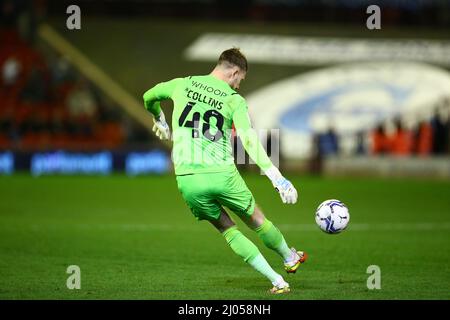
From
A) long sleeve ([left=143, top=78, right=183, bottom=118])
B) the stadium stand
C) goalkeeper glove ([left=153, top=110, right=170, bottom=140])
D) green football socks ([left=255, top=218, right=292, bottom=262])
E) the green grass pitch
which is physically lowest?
the green grass pitch

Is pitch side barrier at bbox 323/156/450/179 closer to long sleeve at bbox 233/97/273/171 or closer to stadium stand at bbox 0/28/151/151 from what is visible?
stadium stand at bbox 0/28/151/151

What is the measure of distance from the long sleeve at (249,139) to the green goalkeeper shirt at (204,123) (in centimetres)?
3

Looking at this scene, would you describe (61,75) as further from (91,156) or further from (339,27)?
(339,27)

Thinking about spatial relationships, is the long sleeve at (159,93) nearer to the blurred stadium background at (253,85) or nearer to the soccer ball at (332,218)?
the soccer ball at (332,218)

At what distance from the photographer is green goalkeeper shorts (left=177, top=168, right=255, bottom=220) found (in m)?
8.04

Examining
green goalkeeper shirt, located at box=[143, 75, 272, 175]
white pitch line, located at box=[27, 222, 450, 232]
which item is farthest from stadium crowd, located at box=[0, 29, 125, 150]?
green goalkeeper shirt, located at box=[143, 75, 272, 175]

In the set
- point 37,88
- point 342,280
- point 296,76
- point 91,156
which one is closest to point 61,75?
point 37,88

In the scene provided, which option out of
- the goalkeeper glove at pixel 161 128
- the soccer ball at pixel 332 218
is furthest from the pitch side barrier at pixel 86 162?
the soccer ball at pixel 332 218

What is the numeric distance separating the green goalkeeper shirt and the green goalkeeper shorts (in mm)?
66

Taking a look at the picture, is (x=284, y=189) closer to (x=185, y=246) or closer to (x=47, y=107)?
(x=185, y=246)

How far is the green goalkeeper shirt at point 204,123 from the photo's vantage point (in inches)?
317

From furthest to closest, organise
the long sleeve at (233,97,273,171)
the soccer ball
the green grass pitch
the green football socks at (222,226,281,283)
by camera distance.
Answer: the soccer ball < the green grass pitch < the green football socks at (222,226,281,283) < the long sleeve at (233,97,273,171)

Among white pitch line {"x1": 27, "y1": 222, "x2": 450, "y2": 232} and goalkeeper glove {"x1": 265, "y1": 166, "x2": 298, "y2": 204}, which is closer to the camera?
goalkeeper glove {"x1": 265, "y1": 166, "x2": 298, "y2": 204}

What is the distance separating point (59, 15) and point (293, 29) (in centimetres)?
840
